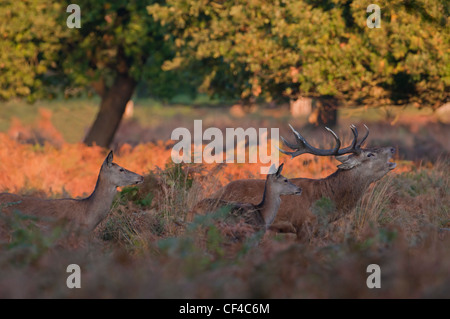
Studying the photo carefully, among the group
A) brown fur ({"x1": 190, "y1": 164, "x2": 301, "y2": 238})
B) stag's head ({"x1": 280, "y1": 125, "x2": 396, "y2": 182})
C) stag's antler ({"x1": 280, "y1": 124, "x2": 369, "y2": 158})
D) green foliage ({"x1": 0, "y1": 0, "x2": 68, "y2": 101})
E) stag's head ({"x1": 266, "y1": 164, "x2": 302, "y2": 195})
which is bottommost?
brown fur ({"x1": 190, "y1": 164, "x2": 301, "y2": 238})

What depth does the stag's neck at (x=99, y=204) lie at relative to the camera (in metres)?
8.11

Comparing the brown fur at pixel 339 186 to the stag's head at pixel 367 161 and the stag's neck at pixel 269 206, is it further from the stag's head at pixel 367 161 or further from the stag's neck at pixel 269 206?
the stag's neck at pixel 269 206

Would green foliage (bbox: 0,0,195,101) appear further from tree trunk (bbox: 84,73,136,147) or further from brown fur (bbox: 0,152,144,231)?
brown fur (bbox: 0,152,144,231)

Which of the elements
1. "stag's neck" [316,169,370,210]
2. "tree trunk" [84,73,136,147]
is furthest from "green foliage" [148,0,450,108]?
"tree trunk" [84,73,136,147]

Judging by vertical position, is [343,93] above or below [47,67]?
below

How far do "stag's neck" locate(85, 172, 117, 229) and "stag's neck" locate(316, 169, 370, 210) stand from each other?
265cm

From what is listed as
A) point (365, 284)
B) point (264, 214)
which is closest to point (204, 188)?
point (264, 214)

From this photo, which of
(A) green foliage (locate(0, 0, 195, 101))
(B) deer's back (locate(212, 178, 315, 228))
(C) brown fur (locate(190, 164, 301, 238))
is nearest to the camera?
(C) brown fur (locate(190, 164, 301, 238))

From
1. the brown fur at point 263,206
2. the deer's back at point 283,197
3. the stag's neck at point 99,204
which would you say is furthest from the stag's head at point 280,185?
the stag's neck at point 99,204

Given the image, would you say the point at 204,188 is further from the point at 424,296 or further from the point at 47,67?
the point at 47,67

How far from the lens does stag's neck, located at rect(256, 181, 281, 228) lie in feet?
26.8

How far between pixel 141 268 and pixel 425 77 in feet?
31.3

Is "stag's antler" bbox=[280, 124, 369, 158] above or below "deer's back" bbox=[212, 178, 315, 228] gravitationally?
above

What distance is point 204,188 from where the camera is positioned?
10.0 m
